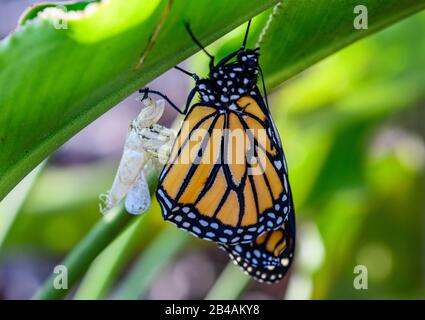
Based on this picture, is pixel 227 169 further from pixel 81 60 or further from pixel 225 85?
pixel 81 60

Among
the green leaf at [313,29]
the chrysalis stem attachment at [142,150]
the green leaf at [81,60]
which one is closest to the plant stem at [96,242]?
the chrysalis stem attachment at [142,150]

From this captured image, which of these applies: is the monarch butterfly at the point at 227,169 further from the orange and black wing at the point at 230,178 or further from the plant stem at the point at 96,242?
the plant stem at the point at 96,242

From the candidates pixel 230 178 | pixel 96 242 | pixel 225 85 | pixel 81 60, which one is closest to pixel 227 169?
pixel 230 178

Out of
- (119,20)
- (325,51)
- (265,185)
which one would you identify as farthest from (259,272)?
(119,20)

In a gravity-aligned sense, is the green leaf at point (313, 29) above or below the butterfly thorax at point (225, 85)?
above

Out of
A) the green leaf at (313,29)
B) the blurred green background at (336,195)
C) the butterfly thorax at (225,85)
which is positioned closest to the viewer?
the green leaf at (313,29)

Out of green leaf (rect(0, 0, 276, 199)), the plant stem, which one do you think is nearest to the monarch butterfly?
the plant stem

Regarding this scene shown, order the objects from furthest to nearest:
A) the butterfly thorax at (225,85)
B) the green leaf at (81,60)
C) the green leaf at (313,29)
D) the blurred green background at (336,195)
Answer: the blurred green background at (336,195) < the butterfly thorax at (225,85) < the green leaf at (313,29) < the green leaf at (81,60)

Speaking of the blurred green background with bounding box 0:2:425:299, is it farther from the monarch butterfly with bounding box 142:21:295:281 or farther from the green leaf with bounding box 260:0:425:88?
the green leaf with bounding box 260:0:425:88

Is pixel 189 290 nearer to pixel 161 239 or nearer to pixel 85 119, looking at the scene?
pixel 161 239
